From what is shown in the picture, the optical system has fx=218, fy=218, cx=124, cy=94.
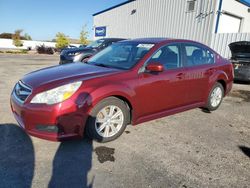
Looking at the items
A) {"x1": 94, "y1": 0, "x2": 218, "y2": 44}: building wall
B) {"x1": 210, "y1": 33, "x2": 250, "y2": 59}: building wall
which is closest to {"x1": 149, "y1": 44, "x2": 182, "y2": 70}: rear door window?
{"x1": 210, "y1": 33, "x2": 250, "y2": 59}: building wall

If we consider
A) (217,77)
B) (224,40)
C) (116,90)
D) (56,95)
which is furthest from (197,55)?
(224,40)

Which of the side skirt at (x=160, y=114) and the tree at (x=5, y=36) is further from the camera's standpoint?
the tree at (x=5, y=36)

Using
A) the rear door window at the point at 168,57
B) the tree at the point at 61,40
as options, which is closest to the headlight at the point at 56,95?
the rear door window at the point at 168,57

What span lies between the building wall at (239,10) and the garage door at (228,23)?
0.21m

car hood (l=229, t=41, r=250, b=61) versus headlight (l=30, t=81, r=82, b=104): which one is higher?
car hood (l=229, t=41, r=250, b=61)

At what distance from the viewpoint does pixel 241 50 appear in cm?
884

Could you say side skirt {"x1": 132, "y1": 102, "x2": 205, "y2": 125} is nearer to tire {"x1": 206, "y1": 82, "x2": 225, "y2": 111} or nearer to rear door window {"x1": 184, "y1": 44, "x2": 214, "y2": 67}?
tire {"x1": 206, "y1": 82, "x2": 225, "y2": 111}

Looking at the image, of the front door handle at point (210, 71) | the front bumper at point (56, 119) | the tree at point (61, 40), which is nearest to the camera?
the front bumper at point (56, 119)

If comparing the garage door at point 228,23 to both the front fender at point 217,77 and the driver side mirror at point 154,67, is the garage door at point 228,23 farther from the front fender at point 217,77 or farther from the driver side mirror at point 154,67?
the driver side mirror at point 154,67

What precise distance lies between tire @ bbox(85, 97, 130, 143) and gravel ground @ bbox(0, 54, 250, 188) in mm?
143

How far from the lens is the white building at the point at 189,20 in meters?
13.0

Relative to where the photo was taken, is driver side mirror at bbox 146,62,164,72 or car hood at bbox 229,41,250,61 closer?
driver side mirror at bbox 146,62,164,72

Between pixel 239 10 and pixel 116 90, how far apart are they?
15.7 meters

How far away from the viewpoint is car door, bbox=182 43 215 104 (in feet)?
14.0
